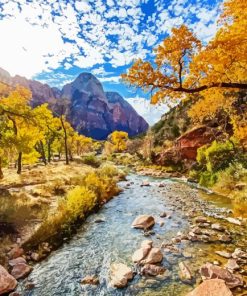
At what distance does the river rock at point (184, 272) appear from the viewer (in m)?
8.35

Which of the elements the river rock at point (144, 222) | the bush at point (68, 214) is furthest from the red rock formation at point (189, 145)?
the river rock at point (144, 222)

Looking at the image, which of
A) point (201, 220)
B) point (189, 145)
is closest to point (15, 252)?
point (201, 220)

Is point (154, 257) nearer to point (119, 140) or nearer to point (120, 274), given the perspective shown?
point (120, 274)

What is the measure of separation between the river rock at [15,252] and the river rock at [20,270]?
0.79m

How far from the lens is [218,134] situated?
130 feet

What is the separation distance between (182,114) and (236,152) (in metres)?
45.0

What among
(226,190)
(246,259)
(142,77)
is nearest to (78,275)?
(246,259)

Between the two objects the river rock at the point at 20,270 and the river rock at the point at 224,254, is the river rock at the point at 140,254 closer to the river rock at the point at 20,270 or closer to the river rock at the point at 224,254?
the river rock at the point at 224,254

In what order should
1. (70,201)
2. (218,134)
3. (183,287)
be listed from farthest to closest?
(218,134), (70,201), (183,287)

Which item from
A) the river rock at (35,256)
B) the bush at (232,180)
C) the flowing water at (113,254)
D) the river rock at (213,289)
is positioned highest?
the bush at (232,180)

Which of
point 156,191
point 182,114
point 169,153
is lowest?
point 156,191

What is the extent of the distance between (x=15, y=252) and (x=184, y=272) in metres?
6.27

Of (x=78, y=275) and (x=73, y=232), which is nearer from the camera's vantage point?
(x=78, y=275)

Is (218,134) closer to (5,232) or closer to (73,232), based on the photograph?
(73,232)
